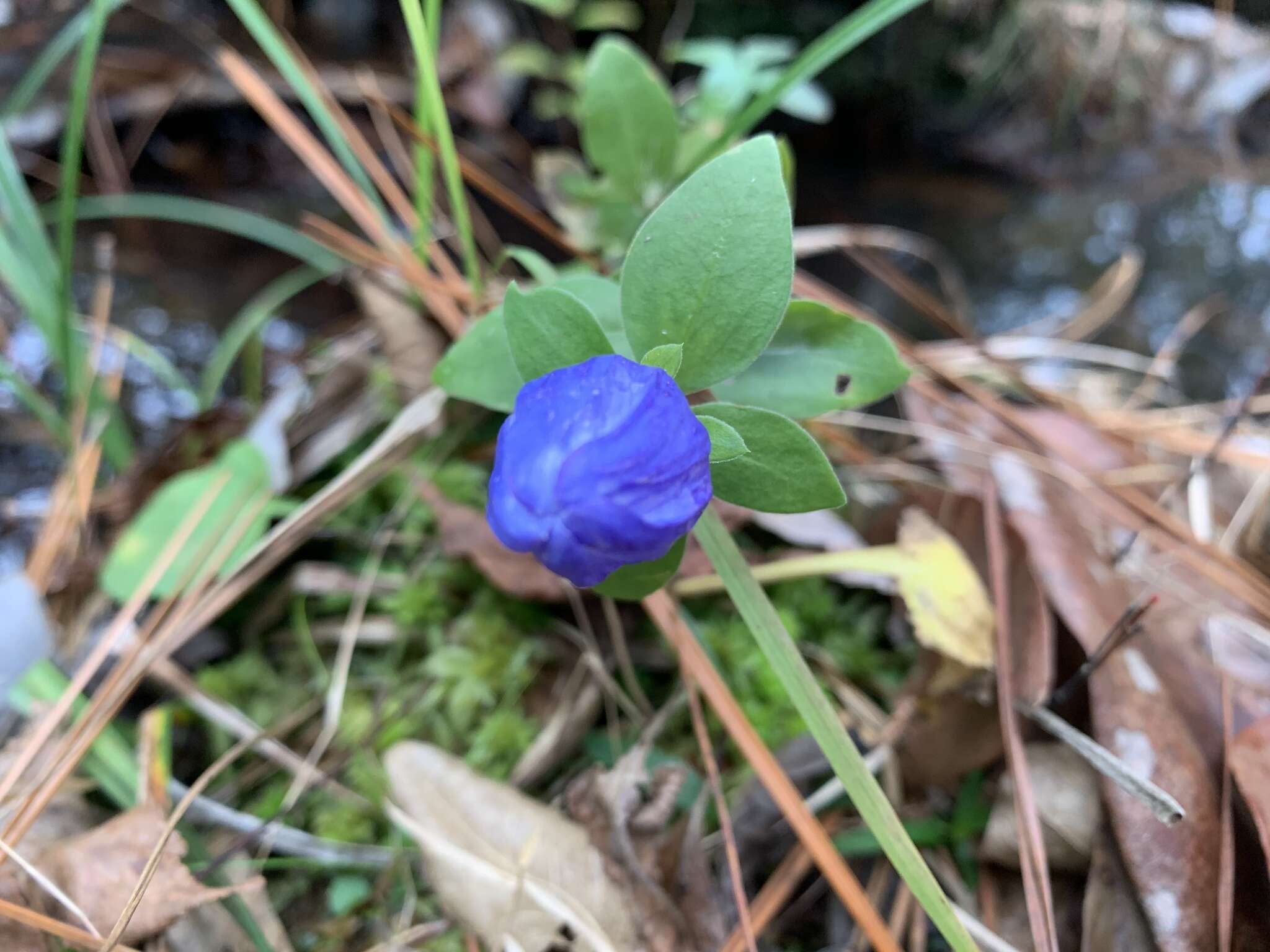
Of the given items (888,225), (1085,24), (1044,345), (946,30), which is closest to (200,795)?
(1044,345)

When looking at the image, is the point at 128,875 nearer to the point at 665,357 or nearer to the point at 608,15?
the point at 665,357

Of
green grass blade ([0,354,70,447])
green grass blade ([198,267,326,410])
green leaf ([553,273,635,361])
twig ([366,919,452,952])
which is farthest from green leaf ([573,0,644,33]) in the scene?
twig ([366,919,452,952])

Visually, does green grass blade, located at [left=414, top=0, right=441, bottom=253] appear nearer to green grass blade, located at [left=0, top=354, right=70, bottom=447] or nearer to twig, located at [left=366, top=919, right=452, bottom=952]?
green grass blade, located at [left=0, top=354, right=70, bottom=447]

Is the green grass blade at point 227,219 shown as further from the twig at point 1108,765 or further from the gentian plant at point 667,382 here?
Result: the twig at point 1108,765

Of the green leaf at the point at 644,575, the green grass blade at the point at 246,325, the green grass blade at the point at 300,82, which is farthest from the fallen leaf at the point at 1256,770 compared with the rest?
the green grass blade at the point at 246,325

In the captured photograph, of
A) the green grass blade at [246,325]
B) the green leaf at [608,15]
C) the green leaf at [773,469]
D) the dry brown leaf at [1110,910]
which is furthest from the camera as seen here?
the green leaf at [608,15]

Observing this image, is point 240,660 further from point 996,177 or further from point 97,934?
point 996,177
